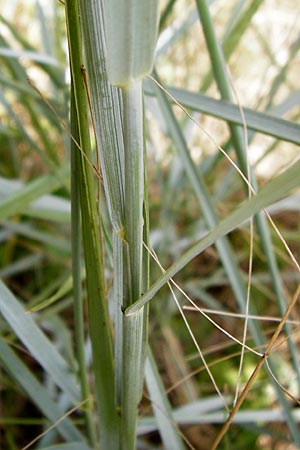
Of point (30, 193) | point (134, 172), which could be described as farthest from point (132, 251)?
point (30, 193)

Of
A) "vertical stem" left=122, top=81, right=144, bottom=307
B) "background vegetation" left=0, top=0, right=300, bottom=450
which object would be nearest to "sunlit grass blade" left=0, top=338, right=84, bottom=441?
"background vegetation" left=0, top=0, right=300, bottom=450

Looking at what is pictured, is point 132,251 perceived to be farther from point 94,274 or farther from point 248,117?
point 248,117

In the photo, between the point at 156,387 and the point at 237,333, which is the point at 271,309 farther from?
the point at 156,387

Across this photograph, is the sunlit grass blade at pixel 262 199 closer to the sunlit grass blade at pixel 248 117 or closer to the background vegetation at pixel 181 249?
the background vegetation at pixel 181 249

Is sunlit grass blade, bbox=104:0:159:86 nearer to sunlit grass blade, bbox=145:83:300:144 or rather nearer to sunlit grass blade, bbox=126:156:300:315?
sunlit grass blade, bbox=126:156:300:315

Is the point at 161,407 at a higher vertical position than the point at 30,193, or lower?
lower

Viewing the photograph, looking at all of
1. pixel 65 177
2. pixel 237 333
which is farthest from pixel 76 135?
pixel 237 333

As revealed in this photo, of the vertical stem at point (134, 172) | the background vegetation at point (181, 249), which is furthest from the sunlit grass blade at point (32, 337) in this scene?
the vertical stem at point (134, 172)
